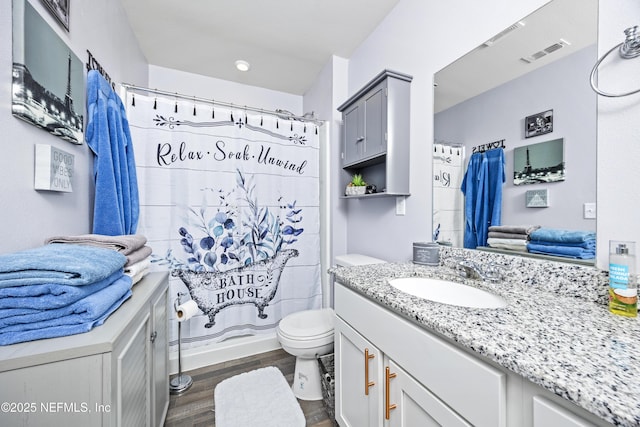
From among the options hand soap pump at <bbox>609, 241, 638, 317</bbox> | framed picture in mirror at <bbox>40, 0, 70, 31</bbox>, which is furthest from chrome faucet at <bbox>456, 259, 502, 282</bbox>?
framed picture in mirror at <bbox>40, 0, 70, 31</bbox>

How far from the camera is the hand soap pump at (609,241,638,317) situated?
0.67 m

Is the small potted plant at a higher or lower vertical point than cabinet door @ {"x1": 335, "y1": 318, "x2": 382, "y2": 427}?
higher

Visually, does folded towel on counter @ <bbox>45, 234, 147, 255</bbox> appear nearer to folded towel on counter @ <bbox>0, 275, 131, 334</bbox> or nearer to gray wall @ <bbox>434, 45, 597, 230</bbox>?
folded towel on counter @ <bbox>0, 275, 131, 334</bbox>

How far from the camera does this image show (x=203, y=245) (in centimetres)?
176

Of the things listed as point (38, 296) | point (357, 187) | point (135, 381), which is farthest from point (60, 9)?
point (357, 187)

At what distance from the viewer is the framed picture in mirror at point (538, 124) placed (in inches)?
35.9

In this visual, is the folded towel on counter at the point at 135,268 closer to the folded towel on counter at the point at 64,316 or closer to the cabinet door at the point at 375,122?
the folded towel on counter at the point at 64,316

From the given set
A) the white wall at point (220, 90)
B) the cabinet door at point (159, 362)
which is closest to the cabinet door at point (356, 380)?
the cabinet door at point (159, 362)

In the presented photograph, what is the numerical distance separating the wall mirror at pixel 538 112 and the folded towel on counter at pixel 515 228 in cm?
2

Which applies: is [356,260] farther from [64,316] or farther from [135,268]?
[64,316]

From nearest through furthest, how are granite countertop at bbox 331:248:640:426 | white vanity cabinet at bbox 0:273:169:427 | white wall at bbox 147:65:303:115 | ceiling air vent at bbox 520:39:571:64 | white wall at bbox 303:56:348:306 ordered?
granite countertop at bbox 331:248:640:426
white vanity cabinet at bbox 0:273:169:427
ceiling air vent at bbox 520:39:571:64
white wall at bbox 303:56:348:306
white wall at bbox 147:65:303:115

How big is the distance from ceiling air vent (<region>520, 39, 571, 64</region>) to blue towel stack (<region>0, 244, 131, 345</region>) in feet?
5.52

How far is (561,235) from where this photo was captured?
2.92 feet

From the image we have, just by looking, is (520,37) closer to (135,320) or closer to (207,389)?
(135,320)
